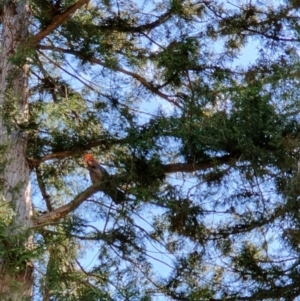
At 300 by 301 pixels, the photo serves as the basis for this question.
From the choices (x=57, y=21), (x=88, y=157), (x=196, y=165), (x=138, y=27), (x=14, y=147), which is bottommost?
(x=196, y=165)

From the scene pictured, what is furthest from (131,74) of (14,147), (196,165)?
(196,165)

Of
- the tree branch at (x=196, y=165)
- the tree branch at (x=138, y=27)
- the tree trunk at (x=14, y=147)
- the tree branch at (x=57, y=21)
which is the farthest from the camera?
the tree branch at (x=138, y=27)

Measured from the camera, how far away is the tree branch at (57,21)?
7.66 meters

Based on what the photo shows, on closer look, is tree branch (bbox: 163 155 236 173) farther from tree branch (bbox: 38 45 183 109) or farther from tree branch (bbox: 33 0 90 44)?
tree branch (bbox: 33 0 90 44)

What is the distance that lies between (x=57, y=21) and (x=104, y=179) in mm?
1720

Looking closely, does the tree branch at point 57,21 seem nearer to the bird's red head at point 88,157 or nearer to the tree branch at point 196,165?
the bird's red head at point 88,157

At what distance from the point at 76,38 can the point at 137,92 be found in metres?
0.76

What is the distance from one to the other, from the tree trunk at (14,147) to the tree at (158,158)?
2 cm

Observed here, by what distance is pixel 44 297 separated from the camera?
6352 millimetres

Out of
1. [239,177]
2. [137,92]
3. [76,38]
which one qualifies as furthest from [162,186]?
[76,38]

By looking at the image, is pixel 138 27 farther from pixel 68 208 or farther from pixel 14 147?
pixel 68 208

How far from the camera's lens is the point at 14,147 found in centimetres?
736

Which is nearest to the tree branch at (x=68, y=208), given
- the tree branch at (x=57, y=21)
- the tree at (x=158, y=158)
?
the tree at (x=158, y=158)

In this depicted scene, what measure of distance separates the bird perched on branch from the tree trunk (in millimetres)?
567
